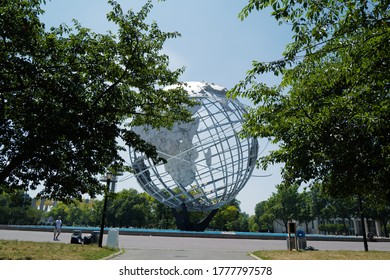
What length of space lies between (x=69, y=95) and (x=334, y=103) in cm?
759

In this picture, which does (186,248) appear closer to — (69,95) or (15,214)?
(69,95)

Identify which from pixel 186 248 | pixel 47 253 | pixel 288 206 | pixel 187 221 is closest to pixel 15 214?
pixel 187 221

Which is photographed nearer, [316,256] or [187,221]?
[316,256]

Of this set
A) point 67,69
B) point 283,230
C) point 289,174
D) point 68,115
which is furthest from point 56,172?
point 283,230

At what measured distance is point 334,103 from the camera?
8469mm

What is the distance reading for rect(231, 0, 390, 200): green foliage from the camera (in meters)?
5.62

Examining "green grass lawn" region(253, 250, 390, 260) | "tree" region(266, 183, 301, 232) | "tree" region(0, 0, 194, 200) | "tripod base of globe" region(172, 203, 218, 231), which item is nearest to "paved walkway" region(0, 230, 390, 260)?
"green grass lawn" region(253, 250, 390, 260)

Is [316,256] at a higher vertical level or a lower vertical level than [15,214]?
lower

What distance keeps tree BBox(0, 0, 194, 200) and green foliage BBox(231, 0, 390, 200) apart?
3.76 m

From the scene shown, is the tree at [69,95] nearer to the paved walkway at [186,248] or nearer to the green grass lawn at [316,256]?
the paved walkway at [186,248]

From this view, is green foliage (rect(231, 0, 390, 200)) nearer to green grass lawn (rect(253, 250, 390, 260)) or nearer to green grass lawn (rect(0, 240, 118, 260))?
green grass lawn (rect(253, 250, 390, 260))

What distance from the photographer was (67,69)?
→ 8.80 metres

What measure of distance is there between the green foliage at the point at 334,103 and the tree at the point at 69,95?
376cm

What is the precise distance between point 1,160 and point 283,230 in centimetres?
10104
